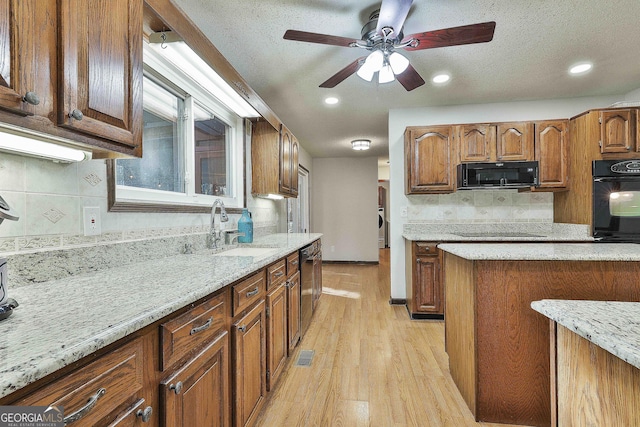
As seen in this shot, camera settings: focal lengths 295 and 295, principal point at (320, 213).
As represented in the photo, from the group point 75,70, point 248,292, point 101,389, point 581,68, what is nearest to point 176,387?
point 101,389

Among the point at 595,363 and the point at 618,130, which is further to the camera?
the point at 618,130

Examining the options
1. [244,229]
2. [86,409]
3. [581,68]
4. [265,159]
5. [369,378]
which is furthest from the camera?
[265,159]

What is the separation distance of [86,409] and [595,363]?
1170 millimetres

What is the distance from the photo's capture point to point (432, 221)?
3.76 meters

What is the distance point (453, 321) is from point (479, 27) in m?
1.82

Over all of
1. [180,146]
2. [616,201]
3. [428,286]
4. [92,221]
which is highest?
[180,146]

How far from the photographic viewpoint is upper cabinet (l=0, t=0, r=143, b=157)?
0.71 meters

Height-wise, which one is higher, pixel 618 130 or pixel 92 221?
pixel 618 130

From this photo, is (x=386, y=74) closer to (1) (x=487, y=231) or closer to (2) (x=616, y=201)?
(1) (x=487, y=231)

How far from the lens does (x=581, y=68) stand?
8.96 feet

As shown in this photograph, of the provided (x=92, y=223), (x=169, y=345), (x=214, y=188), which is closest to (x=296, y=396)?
(x=169, y=345)

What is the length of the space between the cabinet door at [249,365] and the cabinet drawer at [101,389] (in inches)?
22.0

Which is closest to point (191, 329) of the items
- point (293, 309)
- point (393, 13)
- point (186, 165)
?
point (293, 309)

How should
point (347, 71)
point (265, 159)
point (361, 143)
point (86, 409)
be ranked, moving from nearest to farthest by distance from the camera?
point (86, 409)
point (347, 71)
point (265, 159)
point (361, 143)
